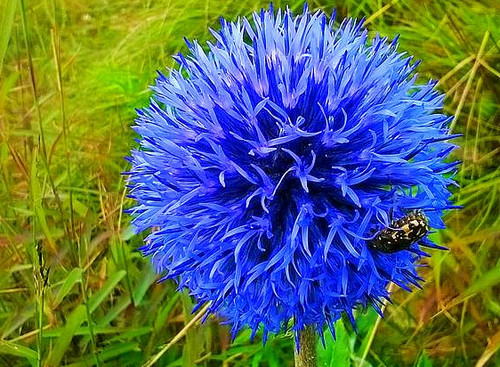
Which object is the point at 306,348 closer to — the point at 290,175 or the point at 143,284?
the point at 290,175

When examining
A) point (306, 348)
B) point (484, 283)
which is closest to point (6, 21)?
point (306, 348)

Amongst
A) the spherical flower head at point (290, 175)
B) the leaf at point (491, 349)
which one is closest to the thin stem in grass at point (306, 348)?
the spherical flower head at point (290, 175)

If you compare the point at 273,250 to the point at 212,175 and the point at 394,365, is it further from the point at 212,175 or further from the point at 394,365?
the point at 394,365

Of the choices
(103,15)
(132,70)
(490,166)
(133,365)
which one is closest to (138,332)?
(133,365)

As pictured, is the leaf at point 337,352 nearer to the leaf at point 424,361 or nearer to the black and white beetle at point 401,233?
the leaf at point 424,361

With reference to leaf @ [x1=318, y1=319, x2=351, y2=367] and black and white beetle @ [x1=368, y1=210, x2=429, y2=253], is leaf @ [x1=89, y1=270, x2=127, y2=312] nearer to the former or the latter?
leaf @ [x1=318, y1=319, x2=351, y2=367]

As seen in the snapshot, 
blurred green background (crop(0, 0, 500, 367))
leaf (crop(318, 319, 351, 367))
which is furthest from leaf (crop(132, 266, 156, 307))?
leaf (crop(318, 319, 351, 367))
